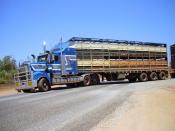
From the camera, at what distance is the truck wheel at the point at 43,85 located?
25.9 meters

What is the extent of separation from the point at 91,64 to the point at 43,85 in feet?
20.6

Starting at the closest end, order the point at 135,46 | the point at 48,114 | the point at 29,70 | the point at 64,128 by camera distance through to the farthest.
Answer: the point at 64,128, the point at 48,114, the point at 29,70, the point at 135,46

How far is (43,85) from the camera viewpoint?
26.2 m

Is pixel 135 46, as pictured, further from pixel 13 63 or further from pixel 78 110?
pixel 78 110

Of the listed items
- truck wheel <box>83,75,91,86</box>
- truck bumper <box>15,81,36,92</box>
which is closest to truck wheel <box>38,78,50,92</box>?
truck bumper <box>15,81,36,92</box>

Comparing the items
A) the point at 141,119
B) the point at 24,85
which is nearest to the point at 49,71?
the point at 24,85

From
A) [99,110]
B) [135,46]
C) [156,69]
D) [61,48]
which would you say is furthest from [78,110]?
[156,69]

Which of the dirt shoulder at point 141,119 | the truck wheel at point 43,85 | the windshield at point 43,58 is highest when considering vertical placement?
the windshield at point 43,58

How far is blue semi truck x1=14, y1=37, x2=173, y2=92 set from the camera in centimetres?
2660

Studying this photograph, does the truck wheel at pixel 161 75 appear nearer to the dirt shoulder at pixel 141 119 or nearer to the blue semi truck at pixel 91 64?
the blue semi truck at pixel 91 64

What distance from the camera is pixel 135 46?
3516cm

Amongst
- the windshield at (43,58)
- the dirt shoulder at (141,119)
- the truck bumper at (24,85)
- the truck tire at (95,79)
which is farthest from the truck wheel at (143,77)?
the dirt shoulder at (141,119)

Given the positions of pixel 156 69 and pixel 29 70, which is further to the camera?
pixel 156 69

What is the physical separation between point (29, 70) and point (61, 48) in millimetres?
4237
